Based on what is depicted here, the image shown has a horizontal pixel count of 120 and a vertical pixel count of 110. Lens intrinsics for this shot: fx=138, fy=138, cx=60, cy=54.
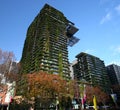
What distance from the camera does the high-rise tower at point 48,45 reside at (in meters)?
78.5

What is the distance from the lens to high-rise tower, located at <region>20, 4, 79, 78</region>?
7850 centimetres

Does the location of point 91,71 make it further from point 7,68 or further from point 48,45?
point 7,68

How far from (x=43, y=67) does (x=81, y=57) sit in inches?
2576

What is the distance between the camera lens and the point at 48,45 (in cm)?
8400

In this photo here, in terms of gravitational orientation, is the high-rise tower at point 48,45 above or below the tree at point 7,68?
above

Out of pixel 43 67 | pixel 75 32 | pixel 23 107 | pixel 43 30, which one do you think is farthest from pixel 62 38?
pixel 23 107

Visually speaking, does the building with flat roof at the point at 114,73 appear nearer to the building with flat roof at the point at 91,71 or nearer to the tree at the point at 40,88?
the building with flat roof at the point at 91,71

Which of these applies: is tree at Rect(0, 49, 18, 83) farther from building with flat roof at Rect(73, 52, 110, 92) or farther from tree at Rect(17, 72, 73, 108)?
building with flat roof at Rect(73, 52, 110, 92)

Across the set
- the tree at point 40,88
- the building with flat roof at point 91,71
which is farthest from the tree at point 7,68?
the building with flat roof at point 91,71

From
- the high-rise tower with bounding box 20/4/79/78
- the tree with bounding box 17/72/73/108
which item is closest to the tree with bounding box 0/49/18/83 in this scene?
the tree with bounding box 17/72/73/108

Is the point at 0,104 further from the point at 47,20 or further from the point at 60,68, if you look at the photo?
the point at 47,20

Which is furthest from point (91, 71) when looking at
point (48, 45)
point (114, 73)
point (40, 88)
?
point (40, 88)

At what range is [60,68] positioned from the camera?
80.7 meters

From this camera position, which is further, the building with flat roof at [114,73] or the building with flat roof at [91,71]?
the building with flat roof at [114,73]
